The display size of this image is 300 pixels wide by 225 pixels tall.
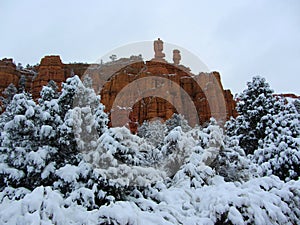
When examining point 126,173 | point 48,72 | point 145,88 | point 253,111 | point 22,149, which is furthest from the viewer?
point 48,72

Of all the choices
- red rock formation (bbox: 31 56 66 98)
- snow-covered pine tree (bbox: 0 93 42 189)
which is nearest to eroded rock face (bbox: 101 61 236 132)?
red rock formation (bbox: 31 56 66 98)

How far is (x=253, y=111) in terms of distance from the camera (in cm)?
1798

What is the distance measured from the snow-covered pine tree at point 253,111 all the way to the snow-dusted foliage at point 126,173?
2250mm

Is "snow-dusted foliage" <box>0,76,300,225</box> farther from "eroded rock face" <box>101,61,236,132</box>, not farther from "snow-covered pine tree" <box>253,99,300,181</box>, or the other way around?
"eroded rock face" <box>101,61,236,132</box>

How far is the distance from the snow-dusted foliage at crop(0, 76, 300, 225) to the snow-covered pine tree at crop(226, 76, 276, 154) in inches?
88.6

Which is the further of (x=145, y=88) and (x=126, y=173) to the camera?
(x=145, y=88)

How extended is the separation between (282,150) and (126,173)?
27.3 ft

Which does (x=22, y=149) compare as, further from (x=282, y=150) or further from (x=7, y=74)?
(x=7, y=74)

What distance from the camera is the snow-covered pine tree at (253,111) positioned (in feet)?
58.9

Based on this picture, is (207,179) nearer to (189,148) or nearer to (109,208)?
(189,148)

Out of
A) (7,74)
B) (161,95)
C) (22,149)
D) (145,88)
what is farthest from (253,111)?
(7,74)

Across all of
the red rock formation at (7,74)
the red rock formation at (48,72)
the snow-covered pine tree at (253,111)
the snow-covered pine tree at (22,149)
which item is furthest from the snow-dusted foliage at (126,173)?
the red rock formation at (7,74)

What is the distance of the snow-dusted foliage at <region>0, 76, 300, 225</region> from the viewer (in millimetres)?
4828

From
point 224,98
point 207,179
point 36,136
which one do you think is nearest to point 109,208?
point 207,179
